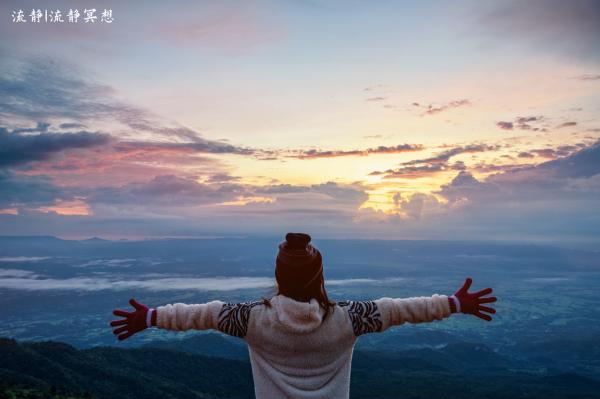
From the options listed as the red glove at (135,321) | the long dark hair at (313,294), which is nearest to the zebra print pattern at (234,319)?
the long dark hair at (313,294)

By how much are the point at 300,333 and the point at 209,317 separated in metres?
0.89

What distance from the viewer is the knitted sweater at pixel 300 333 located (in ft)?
14.5

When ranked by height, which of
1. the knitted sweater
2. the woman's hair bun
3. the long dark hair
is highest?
the woman's hair bun

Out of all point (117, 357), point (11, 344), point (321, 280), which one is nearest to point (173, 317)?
point (321, 280)

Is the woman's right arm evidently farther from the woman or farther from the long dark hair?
the long dark hair

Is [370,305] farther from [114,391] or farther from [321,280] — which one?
[114,391]

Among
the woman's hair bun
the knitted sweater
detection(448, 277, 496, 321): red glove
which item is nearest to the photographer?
the woman's hair bun

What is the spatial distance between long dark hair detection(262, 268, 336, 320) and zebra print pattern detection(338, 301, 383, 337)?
0.21 metres

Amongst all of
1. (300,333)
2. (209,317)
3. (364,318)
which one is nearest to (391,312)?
(364,318)

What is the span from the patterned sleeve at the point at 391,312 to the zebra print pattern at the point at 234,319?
0.98m

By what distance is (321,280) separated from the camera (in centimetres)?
442

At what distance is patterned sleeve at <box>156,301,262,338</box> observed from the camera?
443 cm

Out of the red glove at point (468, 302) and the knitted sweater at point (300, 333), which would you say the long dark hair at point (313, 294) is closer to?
the knitted sweater at point (300, 333)

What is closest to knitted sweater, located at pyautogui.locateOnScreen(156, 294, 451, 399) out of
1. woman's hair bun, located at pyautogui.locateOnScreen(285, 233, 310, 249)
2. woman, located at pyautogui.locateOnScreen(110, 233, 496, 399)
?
woman, located at pyautogui.locateOnScreen(110, 233, 496, 399)
